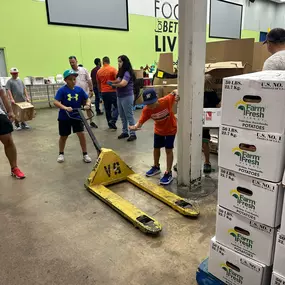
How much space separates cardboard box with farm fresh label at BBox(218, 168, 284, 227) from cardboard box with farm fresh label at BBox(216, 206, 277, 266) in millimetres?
43

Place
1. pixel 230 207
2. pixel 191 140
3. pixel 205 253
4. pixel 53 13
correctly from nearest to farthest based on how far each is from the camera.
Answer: pixel 230 207 → pixel 205 253 → pixel 191 140 → pixel 53 13

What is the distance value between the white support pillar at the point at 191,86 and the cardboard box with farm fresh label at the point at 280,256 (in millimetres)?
1724

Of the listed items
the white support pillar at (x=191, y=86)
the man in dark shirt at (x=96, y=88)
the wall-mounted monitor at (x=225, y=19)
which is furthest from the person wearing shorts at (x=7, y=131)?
the wall-mounted monitor at (x=225, y=19)

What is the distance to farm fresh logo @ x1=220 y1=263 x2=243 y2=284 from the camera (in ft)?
5.22

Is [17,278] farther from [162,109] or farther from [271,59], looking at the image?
[271,59]

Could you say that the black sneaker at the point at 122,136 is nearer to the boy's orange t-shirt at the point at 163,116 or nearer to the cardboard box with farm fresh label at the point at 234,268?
the boy's orange t-shirt at the point at 163,116

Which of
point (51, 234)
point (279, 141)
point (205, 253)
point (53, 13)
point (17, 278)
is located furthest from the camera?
point (53, 13)

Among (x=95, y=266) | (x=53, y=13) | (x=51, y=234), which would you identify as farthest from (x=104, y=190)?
(x=53, y=13)

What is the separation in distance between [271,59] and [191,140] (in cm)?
115

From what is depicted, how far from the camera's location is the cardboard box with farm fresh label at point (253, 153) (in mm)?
1301

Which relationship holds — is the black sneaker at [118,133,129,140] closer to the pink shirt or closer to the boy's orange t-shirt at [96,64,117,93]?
the boy's orange t-shirt at [96,64,117,93]

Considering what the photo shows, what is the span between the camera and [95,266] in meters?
2.04

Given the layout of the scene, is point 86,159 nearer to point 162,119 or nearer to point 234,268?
point 162,119

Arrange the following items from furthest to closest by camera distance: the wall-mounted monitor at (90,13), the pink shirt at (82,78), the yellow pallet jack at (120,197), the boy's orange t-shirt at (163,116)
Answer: the wall-mounted monitor at (90,13) < the pink shirt at (82,78) < the boy's orange t-shirt at (163,116) < the yellow pallet jack at (120,197)
